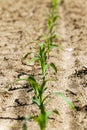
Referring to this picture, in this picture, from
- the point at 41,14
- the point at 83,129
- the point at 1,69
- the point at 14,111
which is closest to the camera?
the point at 83,129

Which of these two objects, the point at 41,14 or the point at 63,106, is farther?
the point at 41,14

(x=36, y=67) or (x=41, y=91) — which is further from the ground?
(x=41, y=91)

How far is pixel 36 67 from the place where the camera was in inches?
180

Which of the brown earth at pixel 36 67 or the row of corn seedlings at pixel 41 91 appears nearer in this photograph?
the row of corn seedlings at pixel 41 91

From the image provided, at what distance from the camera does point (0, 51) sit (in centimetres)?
502

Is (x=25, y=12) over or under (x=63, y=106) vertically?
over

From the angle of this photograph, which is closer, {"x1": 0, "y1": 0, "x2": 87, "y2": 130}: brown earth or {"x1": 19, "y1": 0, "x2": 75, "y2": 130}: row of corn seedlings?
{"x1": 19, "y1": 0, "x2": 75, "y2": 130}: row of corn seedlings

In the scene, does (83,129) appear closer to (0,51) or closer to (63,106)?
(63,106)

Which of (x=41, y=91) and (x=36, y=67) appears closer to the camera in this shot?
(x=41, y=91)

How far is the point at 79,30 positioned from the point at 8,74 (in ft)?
7.43

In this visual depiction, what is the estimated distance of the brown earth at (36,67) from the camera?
336cm

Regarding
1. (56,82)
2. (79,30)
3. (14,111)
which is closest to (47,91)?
(56,82)

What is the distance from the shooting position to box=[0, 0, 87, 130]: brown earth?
3.36 metres

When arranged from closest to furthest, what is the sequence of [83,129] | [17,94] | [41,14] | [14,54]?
[83,129]
[17,94]
[14,54]
[41,14]
